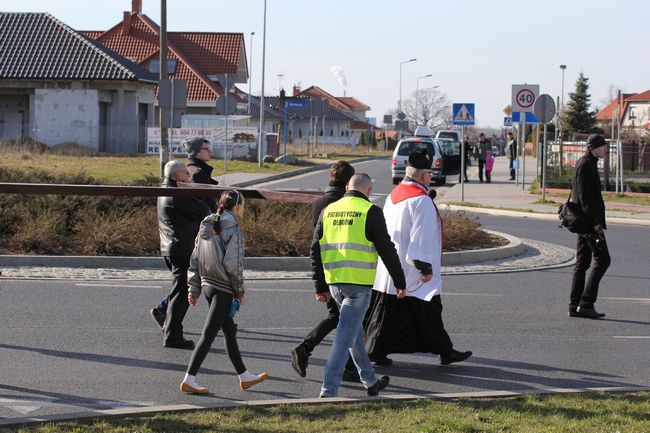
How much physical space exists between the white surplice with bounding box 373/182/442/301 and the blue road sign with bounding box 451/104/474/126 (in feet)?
68.3

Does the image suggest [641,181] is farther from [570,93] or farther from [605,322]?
[570,93]

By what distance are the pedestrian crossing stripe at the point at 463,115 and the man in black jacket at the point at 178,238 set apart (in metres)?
20.3

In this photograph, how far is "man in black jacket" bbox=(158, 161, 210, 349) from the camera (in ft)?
31.7

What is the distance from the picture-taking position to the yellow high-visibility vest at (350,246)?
758cm

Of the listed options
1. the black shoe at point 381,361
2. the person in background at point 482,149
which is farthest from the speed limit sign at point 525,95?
the black shoe at point 381,361

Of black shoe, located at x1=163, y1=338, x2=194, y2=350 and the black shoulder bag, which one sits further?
the black shoulder bag

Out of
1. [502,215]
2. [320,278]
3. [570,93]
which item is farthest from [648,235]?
[570,93]

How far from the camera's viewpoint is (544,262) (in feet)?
54.2

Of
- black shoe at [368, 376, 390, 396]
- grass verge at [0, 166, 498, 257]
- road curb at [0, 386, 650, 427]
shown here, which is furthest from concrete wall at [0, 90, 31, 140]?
road curb at [0, 386, 650, 427]

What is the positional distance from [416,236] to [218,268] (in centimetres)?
167

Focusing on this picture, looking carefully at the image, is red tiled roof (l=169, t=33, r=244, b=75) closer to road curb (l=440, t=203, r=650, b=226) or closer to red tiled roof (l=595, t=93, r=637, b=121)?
road curb (l=440, t=203, r=650, b=226)

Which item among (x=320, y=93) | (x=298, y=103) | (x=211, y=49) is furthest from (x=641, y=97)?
(x=298, y=103)

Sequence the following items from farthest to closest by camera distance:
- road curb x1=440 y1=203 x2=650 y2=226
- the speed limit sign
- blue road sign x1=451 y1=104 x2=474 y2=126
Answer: the speed limit sign < blue road sign x1=451 y1=104 x2=474 y2=126 < road curb x1=440 y1=203 x2=650 y2=226

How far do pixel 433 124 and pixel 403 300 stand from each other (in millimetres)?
136464
